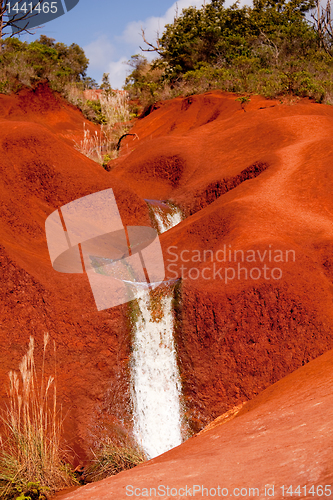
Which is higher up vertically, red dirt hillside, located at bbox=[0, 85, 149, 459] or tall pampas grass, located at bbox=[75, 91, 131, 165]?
tall pampas grass, located at bbox=[75, 91, 131, 165]

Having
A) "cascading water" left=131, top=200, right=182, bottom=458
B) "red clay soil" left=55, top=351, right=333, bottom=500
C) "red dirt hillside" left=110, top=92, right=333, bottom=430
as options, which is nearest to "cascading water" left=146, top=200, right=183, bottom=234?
"red dirt hillside" left=110, top=92, right=333, bottom=430

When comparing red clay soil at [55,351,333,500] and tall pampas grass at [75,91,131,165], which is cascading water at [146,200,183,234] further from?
tall pampas grass at [75,91,131,165]

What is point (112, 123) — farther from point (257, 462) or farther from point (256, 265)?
point (257, 462)

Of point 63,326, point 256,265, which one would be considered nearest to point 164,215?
point 256,265

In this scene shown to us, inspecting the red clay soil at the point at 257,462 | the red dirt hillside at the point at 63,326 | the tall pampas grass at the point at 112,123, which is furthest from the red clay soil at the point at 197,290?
the tall pampas grass at the point at 112,123

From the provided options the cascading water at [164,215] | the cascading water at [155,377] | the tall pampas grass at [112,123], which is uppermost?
the tall pampas grass at [112,123]

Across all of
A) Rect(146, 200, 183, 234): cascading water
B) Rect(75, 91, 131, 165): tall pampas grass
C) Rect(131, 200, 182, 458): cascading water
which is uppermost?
Rect(75, 91, 131, 165): tall pampas grass

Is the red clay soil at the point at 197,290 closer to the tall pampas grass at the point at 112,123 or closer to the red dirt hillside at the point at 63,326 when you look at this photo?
the red dirt hillside at the point at 63,326
